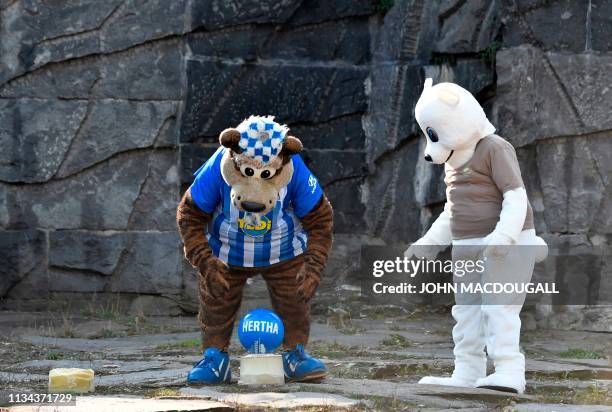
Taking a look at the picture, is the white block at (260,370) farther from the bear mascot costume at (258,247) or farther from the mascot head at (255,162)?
the mascot head at (255,162)

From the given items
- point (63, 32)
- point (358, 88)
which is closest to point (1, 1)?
point (63, 32)

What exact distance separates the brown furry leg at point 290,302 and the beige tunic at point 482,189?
2.29ft

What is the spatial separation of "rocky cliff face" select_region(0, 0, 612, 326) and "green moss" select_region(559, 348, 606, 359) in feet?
4.87

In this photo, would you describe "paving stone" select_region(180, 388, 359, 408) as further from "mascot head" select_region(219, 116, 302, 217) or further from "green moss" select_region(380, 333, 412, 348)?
"green moss" select_region(380, 333, 412, 348)

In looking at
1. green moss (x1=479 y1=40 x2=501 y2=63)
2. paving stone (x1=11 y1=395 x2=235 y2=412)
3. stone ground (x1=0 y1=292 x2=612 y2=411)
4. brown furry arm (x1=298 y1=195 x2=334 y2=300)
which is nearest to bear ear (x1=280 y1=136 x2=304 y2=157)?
brown furry arm (x1=298 y1=195 x2=334 y2=300)

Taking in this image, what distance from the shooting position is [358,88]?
7684mm

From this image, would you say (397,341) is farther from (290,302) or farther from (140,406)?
(140,406)

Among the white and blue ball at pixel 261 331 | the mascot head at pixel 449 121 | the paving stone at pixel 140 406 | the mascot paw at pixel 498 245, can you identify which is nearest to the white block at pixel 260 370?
the white and blue ball at pixel 261 331

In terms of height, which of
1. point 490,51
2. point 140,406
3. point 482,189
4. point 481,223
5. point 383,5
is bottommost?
point 140,406

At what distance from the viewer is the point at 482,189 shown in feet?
16.0

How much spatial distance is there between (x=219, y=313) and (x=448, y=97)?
1.28 meters

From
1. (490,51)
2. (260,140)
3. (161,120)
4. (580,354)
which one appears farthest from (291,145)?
(161,120)

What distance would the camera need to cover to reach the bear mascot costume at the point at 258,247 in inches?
189

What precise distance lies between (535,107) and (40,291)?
331 centimetres
